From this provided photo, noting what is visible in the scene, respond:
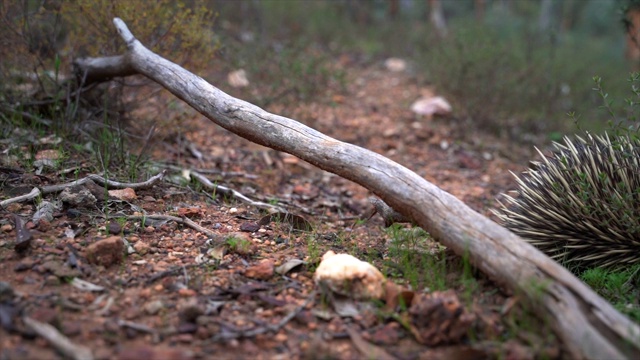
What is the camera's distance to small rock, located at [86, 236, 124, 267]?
349 cm

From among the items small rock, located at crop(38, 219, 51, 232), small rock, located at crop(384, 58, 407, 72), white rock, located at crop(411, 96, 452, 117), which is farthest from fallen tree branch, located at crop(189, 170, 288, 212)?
small rock, located at crop(384, 58, 407, 72)

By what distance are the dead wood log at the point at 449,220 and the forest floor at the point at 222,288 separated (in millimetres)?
137

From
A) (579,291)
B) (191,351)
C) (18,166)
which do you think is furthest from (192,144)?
(579,291)

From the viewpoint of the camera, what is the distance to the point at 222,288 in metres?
3.44

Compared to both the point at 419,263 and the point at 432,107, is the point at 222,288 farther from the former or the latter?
the point at 432,107

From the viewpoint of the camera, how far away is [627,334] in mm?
2826

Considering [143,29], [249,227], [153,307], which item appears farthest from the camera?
[143,29]

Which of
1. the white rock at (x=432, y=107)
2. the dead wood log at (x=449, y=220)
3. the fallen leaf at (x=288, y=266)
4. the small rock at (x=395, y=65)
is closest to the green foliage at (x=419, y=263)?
the dead wood log at (x=449, y=220)

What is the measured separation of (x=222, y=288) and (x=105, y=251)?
749 mm

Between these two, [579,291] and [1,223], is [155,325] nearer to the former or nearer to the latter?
[1,223]

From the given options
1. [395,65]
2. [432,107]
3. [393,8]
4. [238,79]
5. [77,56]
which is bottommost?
[77,56]

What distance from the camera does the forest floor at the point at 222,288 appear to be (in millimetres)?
2910

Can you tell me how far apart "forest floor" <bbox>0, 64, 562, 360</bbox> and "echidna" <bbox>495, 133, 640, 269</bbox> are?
86 cm

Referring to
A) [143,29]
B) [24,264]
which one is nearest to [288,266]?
[24,264]
